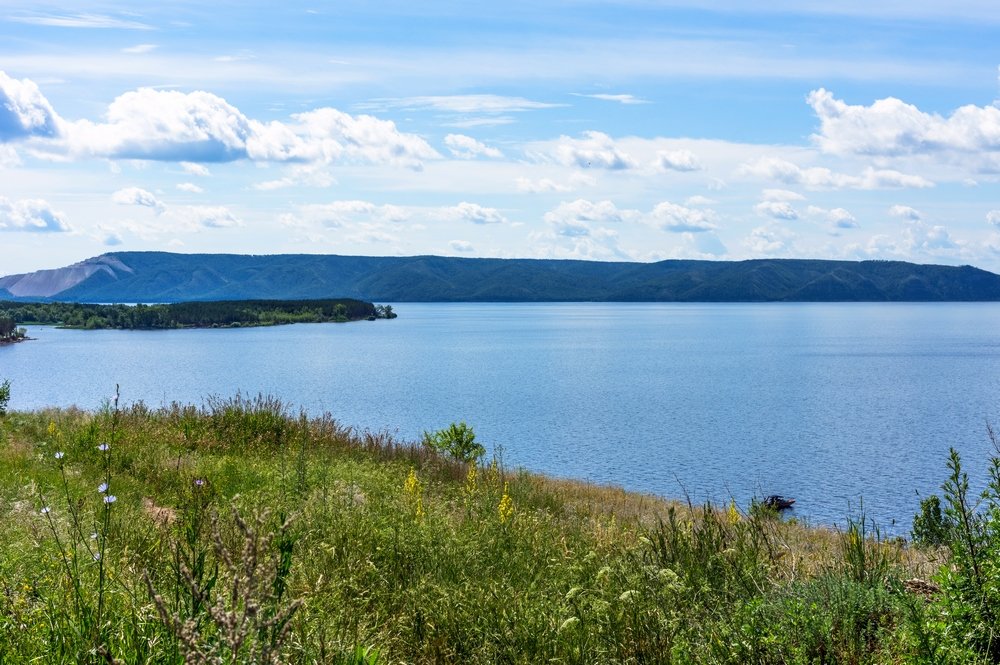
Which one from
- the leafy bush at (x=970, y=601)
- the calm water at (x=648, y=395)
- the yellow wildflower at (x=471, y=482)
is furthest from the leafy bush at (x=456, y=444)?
the leafy bush at (x=970, y=601)

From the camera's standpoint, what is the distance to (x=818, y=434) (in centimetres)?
4947

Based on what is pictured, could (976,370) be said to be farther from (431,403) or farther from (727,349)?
(431,403)

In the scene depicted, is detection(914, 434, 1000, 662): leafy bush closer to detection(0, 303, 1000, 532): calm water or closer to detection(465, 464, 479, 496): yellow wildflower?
detection(465, 464, 479, 496): yellow wildflower

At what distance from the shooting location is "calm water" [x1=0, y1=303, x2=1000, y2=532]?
38.5 metres

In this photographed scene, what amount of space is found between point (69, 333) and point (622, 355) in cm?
12668

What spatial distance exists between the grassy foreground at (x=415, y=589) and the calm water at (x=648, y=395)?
237 inches

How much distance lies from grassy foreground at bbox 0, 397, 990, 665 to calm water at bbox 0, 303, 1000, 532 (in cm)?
602

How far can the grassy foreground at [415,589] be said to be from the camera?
4.14 meters

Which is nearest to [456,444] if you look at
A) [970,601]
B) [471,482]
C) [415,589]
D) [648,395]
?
[471,482]

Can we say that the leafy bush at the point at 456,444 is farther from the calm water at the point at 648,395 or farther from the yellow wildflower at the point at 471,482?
the yellow wildflower at the point at 471,482

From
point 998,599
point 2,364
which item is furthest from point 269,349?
point 998,599

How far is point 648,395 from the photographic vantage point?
6944 cm

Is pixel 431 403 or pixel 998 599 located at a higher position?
pixel 998 599

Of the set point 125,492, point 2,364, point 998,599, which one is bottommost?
point 2,364
